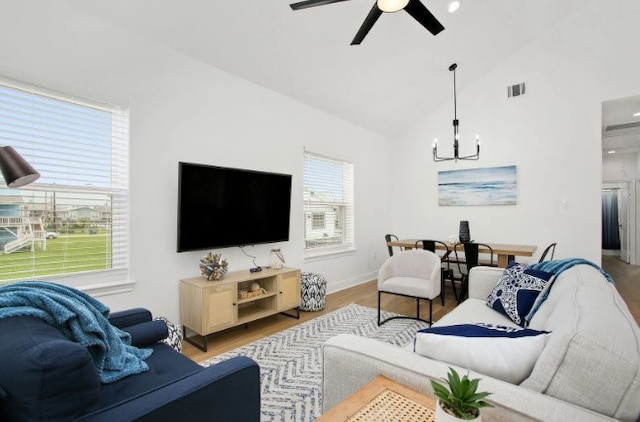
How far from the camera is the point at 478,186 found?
5.37m

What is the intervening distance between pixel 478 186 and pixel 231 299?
4.32 metres

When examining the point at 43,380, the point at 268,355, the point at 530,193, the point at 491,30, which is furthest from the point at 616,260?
the point at 43,380

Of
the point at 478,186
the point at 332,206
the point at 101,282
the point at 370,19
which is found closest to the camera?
the point at 370,19

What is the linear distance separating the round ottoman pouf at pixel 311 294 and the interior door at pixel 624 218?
25.5 ft

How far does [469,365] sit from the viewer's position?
1141 mm

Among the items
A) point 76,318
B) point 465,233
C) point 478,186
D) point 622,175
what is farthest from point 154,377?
point 622,175

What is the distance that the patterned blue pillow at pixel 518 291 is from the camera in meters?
2.19

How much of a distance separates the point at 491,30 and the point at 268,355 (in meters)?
4.76

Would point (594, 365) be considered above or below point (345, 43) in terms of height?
below

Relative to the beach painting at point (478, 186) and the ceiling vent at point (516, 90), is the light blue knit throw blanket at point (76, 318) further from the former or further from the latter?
the ceiling vent at point (516, 90)

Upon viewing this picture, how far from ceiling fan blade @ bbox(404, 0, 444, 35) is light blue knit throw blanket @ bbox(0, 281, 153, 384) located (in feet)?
8.82

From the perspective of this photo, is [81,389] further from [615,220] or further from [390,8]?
[615,220]

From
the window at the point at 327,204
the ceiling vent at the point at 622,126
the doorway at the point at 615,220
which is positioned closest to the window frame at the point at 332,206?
the window at the point at 327,204

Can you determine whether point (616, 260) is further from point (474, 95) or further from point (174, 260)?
point (174, 260)
